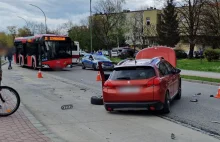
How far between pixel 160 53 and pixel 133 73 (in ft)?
23.6

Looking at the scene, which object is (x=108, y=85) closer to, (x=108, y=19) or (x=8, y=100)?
(x=8, y=100)

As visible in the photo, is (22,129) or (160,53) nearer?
(22,129)

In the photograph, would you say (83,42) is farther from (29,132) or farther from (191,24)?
(29,132)

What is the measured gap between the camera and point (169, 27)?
57.2 metres

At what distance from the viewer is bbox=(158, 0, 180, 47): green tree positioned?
5675 centimetres

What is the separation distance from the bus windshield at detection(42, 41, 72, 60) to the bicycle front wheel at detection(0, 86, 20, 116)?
21.0 meters

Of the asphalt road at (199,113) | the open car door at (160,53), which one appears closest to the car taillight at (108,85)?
the asphalt road at (199,113)

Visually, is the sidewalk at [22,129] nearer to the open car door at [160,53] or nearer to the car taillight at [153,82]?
the car taillight at [153,82]

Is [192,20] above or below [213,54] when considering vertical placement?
above

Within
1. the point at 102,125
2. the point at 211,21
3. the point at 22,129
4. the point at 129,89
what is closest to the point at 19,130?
the point at 22,129

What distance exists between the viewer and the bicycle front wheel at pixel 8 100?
8.67 meters

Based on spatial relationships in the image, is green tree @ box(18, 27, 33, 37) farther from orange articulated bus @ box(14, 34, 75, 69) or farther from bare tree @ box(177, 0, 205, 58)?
orange articulated bus @ box(14, 34, 75, 69)

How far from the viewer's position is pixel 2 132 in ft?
22.4

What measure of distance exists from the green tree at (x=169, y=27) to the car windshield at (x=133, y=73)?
158 ft
